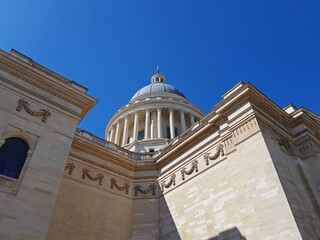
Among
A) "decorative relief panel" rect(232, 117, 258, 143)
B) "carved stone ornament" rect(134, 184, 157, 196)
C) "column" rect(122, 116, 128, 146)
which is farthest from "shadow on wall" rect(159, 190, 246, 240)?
"column" rect(122, 116, 128, 146)

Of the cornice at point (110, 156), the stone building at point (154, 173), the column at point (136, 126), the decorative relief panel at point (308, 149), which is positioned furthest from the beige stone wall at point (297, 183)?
the column at point (136, 126)

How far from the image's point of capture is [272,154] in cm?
1373

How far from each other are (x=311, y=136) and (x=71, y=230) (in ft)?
47.8

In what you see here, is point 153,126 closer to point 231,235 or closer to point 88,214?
point 88,214

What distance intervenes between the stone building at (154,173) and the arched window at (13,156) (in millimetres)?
42

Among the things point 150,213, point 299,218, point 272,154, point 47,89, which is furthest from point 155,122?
point 299,218

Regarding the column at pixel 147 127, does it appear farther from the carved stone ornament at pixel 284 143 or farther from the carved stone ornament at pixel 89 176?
the carved stone ornament at pixel 284 143

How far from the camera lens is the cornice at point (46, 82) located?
15083 mm

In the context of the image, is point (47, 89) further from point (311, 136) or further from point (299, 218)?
point (311, 136)

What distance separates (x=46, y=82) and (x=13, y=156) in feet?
15.8

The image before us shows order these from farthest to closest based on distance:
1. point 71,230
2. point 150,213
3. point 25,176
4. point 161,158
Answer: point 161,158
point 150,213
point 71,230
point 25,176

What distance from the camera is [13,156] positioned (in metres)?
13.0

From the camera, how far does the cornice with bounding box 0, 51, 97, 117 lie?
15.1m

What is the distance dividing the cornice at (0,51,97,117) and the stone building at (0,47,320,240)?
0.17 feet
